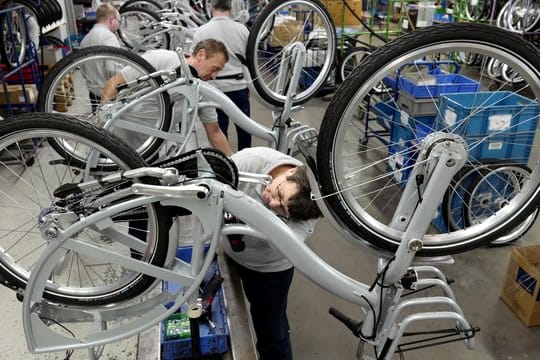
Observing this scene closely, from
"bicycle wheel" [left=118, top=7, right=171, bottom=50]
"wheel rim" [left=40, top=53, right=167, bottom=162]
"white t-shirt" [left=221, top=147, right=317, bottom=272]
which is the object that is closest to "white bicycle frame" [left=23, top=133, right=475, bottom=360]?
"white t-shirt" [left=221, top=147, right=317, bottom=272]

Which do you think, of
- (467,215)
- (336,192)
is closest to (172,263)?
(336,192)

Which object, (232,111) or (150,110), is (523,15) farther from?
(150,110)

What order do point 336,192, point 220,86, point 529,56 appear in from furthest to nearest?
point 220,86, point 336,192, point 529,56

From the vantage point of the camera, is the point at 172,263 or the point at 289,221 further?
the point at 289,221

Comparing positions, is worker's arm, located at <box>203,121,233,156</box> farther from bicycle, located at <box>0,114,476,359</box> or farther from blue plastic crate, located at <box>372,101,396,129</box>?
blue plastic crate, located at <box>372,101,396,129</box>

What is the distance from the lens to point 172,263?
1.41m

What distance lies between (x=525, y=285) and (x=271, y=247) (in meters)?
1.86

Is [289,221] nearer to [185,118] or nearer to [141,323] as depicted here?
[141,323]

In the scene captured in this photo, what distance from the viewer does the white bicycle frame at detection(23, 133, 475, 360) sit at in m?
1.21

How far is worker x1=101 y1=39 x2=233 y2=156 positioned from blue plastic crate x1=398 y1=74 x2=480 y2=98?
1.64 meters

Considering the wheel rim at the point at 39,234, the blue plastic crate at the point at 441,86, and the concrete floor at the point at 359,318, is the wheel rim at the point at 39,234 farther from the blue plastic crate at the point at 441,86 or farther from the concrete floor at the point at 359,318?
the blue plastic crate at the point at 441,86

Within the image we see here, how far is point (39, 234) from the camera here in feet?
8.68

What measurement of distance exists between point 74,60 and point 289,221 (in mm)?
1570

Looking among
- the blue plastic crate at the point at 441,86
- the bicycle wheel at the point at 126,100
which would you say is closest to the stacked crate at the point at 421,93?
the blue plastic crate at the point at 441,86
